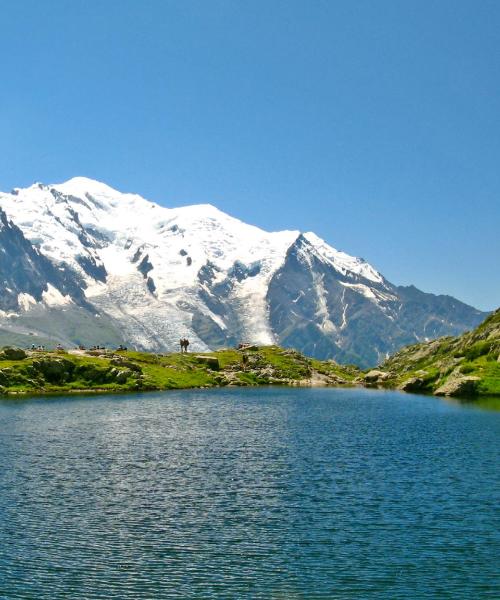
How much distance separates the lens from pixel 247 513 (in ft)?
204

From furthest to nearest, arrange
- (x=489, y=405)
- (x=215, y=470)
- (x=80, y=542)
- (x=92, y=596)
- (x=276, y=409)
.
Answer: (x=276, y=409), (x=489, y=405), (x=215, y=470), (x=80, y=542), (x=92, y=596)

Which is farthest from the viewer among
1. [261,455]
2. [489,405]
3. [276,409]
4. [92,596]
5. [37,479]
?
[276,409]

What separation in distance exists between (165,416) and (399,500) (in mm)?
83922

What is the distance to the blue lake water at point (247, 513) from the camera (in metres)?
45.1

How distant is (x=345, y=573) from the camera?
152 feet

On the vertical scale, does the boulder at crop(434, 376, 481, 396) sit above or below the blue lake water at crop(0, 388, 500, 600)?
above

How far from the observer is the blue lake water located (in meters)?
45.1

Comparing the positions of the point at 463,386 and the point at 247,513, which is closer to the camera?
the point at 247,513

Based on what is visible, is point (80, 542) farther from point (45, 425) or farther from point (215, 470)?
point (45, 425)

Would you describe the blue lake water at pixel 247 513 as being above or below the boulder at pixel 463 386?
below

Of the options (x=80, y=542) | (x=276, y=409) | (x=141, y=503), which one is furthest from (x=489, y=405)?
(x=80, y=542)

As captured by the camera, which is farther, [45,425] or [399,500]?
[45,425]

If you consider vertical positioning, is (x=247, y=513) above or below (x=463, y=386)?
below

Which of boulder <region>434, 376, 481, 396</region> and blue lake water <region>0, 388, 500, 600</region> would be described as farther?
boulder <region>434, 376, 481, 396</region>
